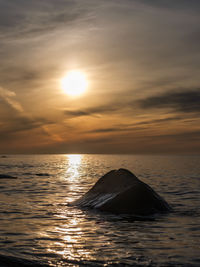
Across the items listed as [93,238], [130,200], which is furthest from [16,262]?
[130,200]

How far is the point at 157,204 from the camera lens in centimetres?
1396

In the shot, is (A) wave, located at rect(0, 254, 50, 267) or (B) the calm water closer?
(A) wave, located at rect(0, 254, 50, 267)

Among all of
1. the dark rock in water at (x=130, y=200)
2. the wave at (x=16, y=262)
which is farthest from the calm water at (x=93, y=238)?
the dark rock in water at (x=130, y=200)

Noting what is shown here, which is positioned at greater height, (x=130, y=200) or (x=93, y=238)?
(x=130, y=200)

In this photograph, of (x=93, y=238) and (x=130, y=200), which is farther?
(x=130, y=200)

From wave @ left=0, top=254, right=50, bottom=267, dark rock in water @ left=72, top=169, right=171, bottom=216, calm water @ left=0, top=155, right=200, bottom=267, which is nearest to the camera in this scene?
wave @ left=0, top=254, right=50, bottom=267

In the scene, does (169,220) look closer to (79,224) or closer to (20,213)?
(79,224)

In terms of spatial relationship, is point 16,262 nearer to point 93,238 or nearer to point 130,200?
point 93,238

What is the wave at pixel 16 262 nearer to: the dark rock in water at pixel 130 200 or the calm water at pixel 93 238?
the calm water at pixel 93 238

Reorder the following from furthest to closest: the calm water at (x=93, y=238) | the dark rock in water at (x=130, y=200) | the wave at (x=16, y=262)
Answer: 1. the dark rock in water at (x=130, y=200)
2. the calm water at (x=93, y=238)
3. the wave at (x=16, y=262)

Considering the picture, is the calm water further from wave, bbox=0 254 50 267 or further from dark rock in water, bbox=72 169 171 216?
dark rock in water, bbox=72 169 171 216

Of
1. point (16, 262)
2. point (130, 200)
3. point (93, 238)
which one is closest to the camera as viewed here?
point (16, 262)

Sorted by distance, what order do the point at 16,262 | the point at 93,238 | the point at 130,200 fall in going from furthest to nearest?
the point at 130,200 → the point at 93,238 → the point at 16,262

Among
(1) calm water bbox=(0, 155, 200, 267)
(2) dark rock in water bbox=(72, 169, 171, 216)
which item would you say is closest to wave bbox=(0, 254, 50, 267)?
(1) calm water bbox=(0, 155, 200, 267)
